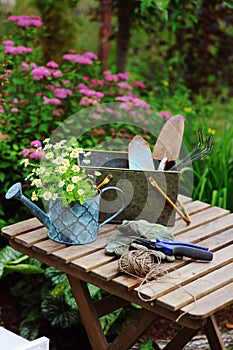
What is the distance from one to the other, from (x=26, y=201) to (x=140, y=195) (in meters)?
0.47

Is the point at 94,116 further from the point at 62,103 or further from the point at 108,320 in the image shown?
the point at 108,320

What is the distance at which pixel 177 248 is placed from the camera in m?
2.29

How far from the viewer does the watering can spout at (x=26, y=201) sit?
2330 mm

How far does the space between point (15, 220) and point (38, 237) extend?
977mm

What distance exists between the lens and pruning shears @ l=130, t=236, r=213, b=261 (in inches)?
90.4

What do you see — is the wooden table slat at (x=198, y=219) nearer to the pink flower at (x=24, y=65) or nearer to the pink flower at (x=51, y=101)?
the pink flower at (x=51, y=101)

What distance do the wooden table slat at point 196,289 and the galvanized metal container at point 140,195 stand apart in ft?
1.33

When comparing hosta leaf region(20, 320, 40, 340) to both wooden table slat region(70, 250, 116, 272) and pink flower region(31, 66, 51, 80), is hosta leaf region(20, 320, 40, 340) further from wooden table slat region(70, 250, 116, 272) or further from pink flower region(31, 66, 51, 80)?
pink flower region(31, 66, 51, 80)

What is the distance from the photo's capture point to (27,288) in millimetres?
3348

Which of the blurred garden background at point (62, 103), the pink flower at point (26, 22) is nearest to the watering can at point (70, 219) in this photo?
the blurred garden background at point (62, 103)

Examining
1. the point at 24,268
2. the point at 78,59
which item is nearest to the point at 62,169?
the point at 24,268

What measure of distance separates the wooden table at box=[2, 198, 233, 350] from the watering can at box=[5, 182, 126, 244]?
1.2 inches

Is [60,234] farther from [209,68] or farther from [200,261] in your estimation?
[209,68]

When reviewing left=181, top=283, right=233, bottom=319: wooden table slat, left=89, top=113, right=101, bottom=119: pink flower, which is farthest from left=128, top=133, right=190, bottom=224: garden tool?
left=89, top=113, right=101, bottom=119: pink flower
